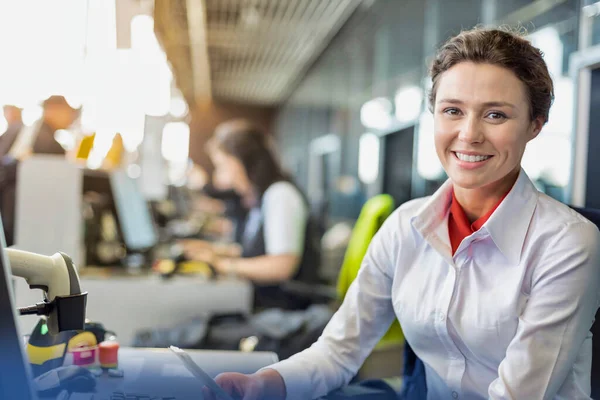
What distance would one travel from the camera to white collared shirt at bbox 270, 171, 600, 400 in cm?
105

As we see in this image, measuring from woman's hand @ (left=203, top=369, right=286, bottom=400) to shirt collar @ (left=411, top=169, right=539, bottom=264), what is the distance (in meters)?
0.41

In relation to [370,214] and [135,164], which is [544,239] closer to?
[370,214]

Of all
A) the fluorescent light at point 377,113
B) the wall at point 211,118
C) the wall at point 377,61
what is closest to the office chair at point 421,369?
the wall at point 377,61

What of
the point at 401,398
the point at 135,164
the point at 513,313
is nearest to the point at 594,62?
the point at 513,313

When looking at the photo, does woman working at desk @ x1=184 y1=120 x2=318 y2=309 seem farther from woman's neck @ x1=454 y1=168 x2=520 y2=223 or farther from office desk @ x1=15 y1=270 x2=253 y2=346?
woman's neck @ x1=454 y1=168 x2=520 y2=223

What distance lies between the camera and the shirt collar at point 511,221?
114 cm

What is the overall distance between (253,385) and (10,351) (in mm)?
525

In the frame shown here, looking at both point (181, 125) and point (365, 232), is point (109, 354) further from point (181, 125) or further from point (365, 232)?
point (181, 125)

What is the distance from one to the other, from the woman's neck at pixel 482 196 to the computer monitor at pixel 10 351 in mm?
868

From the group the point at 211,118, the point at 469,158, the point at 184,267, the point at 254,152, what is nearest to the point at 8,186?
the point at 184,267

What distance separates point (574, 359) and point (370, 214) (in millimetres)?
1575

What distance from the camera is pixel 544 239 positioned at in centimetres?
111

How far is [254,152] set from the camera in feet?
10.8

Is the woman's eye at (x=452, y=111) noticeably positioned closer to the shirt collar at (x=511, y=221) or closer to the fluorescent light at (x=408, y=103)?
the shirt collar at (x=511, y=221)
